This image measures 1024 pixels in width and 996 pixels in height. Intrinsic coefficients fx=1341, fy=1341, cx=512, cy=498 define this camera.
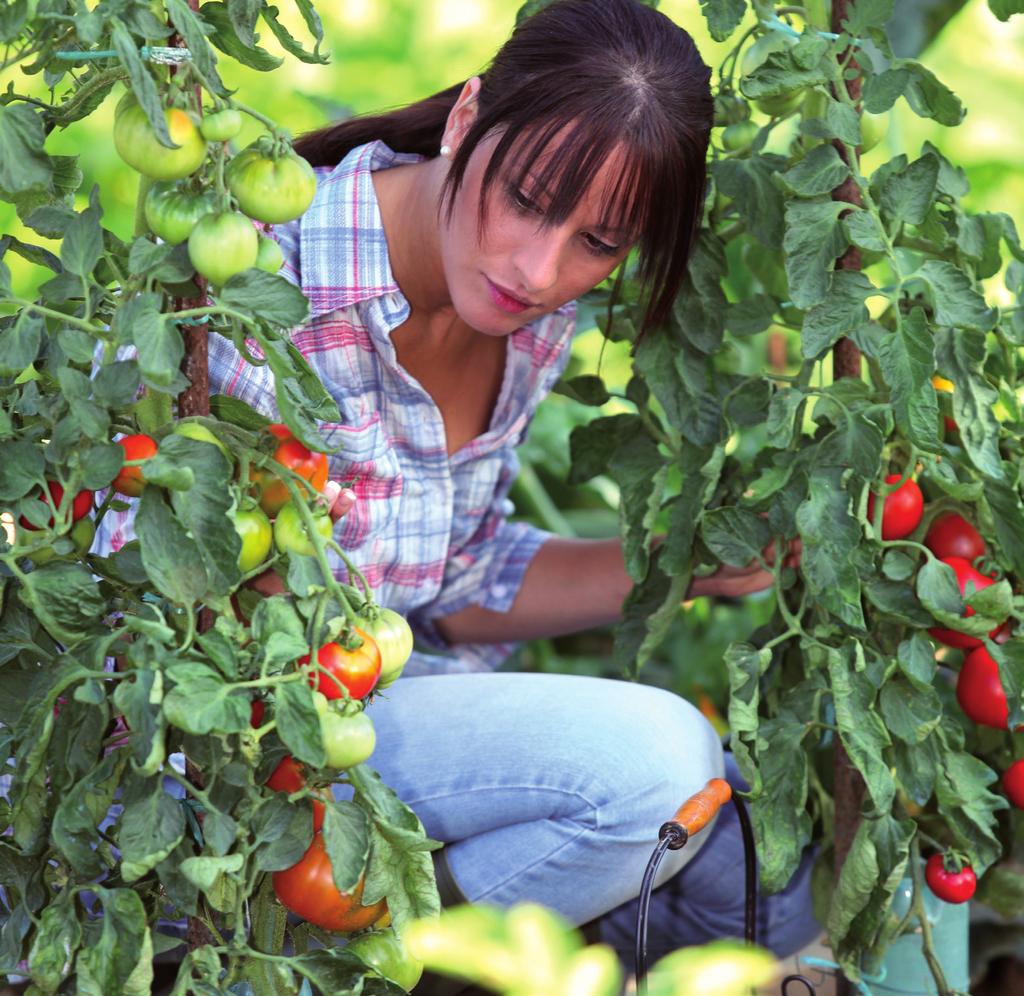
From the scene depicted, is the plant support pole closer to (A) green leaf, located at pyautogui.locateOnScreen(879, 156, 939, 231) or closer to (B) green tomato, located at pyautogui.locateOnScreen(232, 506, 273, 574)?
(A) green leaf, located at pyautogui.locateOnScreen(879, 156, 939, 231)

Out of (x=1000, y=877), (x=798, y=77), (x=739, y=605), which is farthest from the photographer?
(x=739, y=605)

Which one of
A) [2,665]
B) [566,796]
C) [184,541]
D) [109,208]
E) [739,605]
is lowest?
[739,605]

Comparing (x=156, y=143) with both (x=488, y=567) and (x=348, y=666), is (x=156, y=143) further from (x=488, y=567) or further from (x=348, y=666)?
(x=488, y=567)

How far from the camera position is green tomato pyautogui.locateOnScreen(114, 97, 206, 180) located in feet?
2.16

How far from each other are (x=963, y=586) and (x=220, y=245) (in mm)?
671

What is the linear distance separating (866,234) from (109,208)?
1.89 m

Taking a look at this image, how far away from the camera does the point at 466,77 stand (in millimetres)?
2287

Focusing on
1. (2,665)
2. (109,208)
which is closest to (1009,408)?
(2,665)

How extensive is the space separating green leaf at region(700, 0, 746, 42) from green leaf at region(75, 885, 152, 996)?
71cm

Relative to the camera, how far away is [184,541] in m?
0.69

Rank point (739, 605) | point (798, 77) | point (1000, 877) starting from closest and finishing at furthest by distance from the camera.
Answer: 1. point (798, 77)
2. point (1000, 877)
3. point (739, 605)

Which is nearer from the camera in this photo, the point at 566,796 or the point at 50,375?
the point at 50,375

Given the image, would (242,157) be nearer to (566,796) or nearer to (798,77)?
(798,77)

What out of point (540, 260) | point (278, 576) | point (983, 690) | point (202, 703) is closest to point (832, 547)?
point (983, 690)
